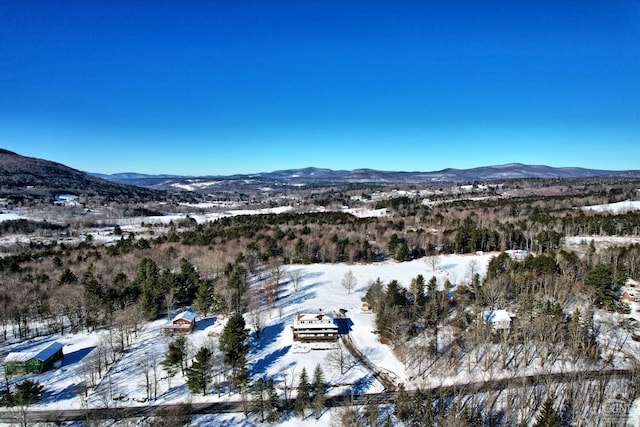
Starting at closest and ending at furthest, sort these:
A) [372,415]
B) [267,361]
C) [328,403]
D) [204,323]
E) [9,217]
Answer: [372,415]
[328,403]
[267,361]
[204,323]
[9,217]

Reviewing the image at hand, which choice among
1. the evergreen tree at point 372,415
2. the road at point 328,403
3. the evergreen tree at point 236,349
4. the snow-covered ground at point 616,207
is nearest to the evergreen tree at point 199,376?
the road at point 328,403

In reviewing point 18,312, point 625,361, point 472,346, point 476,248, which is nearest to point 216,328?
point 18,312

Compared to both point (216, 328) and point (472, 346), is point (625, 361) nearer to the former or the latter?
point (472, 346)

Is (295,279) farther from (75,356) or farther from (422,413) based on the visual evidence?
(422,413)

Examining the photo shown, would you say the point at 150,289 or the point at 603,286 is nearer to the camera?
the point at 603,286

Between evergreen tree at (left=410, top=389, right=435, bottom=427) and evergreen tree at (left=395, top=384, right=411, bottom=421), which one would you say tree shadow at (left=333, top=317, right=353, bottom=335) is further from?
evergreen tree at (left=410, top=389, right=435, bottom=427)

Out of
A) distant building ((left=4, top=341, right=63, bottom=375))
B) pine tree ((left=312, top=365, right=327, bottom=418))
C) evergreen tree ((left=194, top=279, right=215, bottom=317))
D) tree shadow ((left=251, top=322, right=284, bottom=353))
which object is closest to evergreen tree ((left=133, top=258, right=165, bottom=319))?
evergreen tree ((left=194, top=279, right=215, bottom=317))

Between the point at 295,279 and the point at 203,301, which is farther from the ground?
the point at 203,301

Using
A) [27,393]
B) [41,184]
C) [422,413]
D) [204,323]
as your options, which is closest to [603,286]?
[422,413]

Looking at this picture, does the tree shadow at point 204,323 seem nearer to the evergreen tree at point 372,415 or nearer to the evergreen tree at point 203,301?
the evergreen tree at point 203,301
